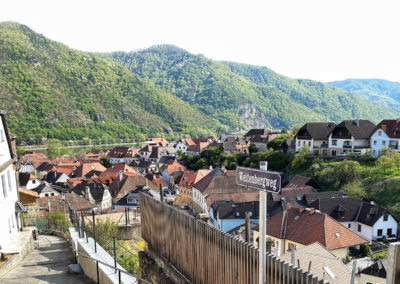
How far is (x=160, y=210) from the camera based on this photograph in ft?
23.3

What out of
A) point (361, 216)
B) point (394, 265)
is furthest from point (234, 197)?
point (394, 265)

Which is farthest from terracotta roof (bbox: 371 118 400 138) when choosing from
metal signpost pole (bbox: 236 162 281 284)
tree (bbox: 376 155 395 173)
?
metal signpost pole (bbox: 236 162 281 284)

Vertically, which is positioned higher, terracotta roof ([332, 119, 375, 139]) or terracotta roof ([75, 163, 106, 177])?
terracotta roof ([332, 119, 375, 139])

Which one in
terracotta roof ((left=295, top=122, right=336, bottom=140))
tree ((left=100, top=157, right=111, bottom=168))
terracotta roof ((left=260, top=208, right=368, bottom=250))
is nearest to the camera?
terracotta roof ((left=260, top=208, right=368, bottom=250))

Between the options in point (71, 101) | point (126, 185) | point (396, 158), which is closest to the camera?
point (396, 158)

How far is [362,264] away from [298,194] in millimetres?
15811

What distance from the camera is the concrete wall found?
7.07m

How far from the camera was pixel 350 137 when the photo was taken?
4700 centimetres

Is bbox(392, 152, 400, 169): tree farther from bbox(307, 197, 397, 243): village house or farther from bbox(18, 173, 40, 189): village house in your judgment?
bbox(18, 173, 40, 189): village house

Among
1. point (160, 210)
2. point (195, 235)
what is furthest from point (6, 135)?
point (195, 235)

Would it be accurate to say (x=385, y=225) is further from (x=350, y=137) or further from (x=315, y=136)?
(x=315, y=136)

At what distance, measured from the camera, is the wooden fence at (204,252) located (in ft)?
12.9

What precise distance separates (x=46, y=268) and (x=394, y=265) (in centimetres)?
926

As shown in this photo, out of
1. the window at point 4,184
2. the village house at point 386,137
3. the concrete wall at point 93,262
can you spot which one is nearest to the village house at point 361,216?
the village house at point 386,137
